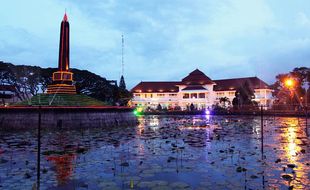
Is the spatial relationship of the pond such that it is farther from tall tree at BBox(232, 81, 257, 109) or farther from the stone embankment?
tall tree at BBox(232, 81, 257, 109)

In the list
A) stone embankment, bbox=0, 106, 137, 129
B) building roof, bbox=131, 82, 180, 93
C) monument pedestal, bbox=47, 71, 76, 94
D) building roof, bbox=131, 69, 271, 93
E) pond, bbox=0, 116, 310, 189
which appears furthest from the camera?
building roof, bbox=131, 82, 180, 93

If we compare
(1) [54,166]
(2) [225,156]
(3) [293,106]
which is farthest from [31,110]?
(3) [293,106]

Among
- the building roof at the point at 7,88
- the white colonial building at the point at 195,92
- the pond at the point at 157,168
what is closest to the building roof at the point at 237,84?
the white colonial building at the point at 195,92

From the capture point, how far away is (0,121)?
30719 mm

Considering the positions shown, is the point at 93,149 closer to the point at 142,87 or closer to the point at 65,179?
the point at 65,179

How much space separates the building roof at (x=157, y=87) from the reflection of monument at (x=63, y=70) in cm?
6056

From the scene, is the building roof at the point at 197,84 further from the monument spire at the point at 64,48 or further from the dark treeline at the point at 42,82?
the monument spire at the point at 64,48

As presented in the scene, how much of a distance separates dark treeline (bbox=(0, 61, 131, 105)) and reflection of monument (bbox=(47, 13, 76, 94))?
27589 mm

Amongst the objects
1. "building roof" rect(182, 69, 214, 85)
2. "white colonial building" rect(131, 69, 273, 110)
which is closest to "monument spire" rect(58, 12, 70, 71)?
"white colonial building" rect(131, 69, 273, 110)

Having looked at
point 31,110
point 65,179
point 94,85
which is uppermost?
point 94,85

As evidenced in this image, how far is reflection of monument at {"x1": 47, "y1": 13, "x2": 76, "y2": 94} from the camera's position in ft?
124

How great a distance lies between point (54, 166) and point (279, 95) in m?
87.2

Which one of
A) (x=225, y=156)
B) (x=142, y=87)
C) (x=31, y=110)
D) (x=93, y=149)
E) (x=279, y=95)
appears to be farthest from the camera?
(x=142, y=87)

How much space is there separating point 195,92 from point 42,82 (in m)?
41.9
